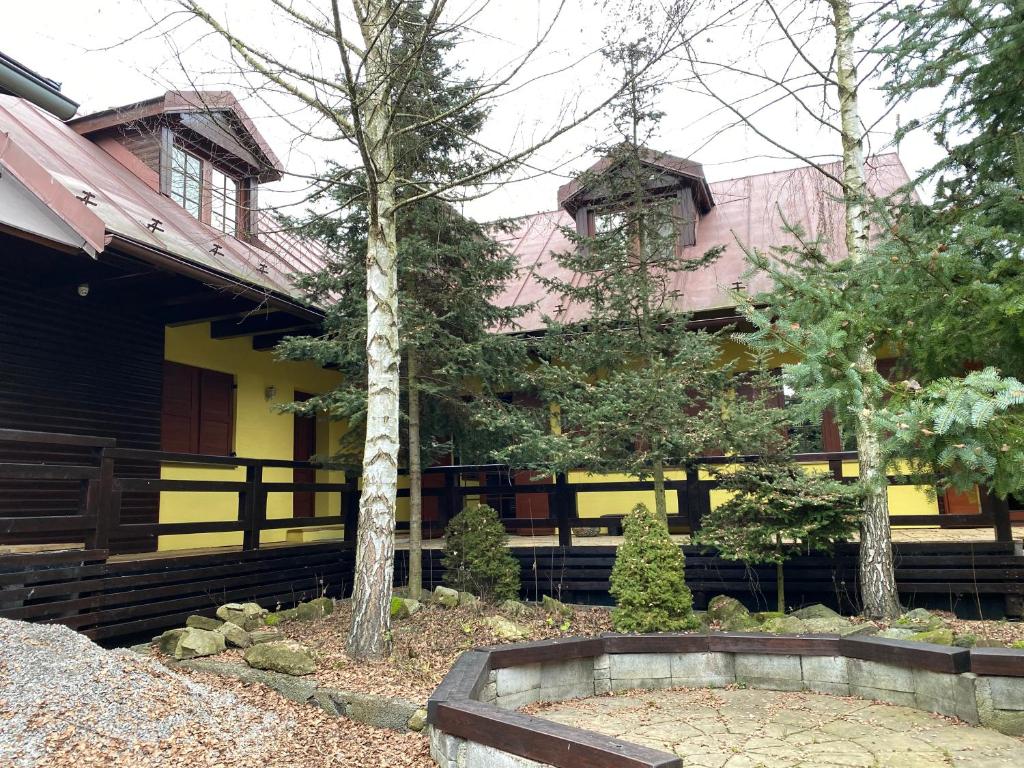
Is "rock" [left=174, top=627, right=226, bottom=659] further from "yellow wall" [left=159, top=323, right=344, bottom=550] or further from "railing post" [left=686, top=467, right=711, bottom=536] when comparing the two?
"railing post" [left=686, top=467, right=711, bottom=536]

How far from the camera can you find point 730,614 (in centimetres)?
665

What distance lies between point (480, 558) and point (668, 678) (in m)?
2.61

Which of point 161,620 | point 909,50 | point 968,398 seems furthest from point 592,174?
point 161,620

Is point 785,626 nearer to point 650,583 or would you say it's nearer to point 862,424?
point 650,583

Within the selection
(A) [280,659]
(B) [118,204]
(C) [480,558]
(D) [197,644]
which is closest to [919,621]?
(C) [480,558]

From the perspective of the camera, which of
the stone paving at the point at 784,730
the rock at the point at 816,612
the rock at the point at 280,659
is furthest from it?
the rock at the point at 816,612

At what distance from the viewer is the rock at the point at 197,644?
18.7 ft

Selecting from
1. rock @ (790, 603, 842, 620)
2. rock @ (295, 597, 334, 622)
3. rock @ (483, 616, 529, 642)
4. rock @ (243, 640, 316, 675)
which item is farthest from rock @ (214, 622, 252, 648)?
rock @ (790, 603, 842, 620)

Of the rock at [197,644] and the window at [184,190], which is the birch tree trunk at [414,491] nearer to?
the rock at [197,644]

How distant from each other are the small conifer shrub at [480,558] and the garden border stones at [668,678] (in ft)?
7.19

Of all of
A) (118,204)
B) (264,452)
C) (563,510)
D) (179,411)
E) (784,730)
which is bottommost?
(784,730)

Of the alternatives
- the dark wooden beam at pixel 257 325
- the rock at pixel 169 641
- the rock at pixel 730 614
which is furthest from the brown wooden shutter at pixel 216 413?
the rock at pixel 730 614

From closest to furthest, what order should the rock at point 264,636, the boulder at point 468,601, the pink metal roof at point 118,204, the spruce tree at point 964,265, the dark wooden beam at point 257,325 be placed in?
the spruce tree at point 964,265 → the rock at point 264,636 → the pink metal roof at point 118,204 → the boulder at point 468,601 → the dark wooden beam at point 257,325

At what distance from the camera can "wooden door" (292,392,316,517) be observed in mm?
11992
